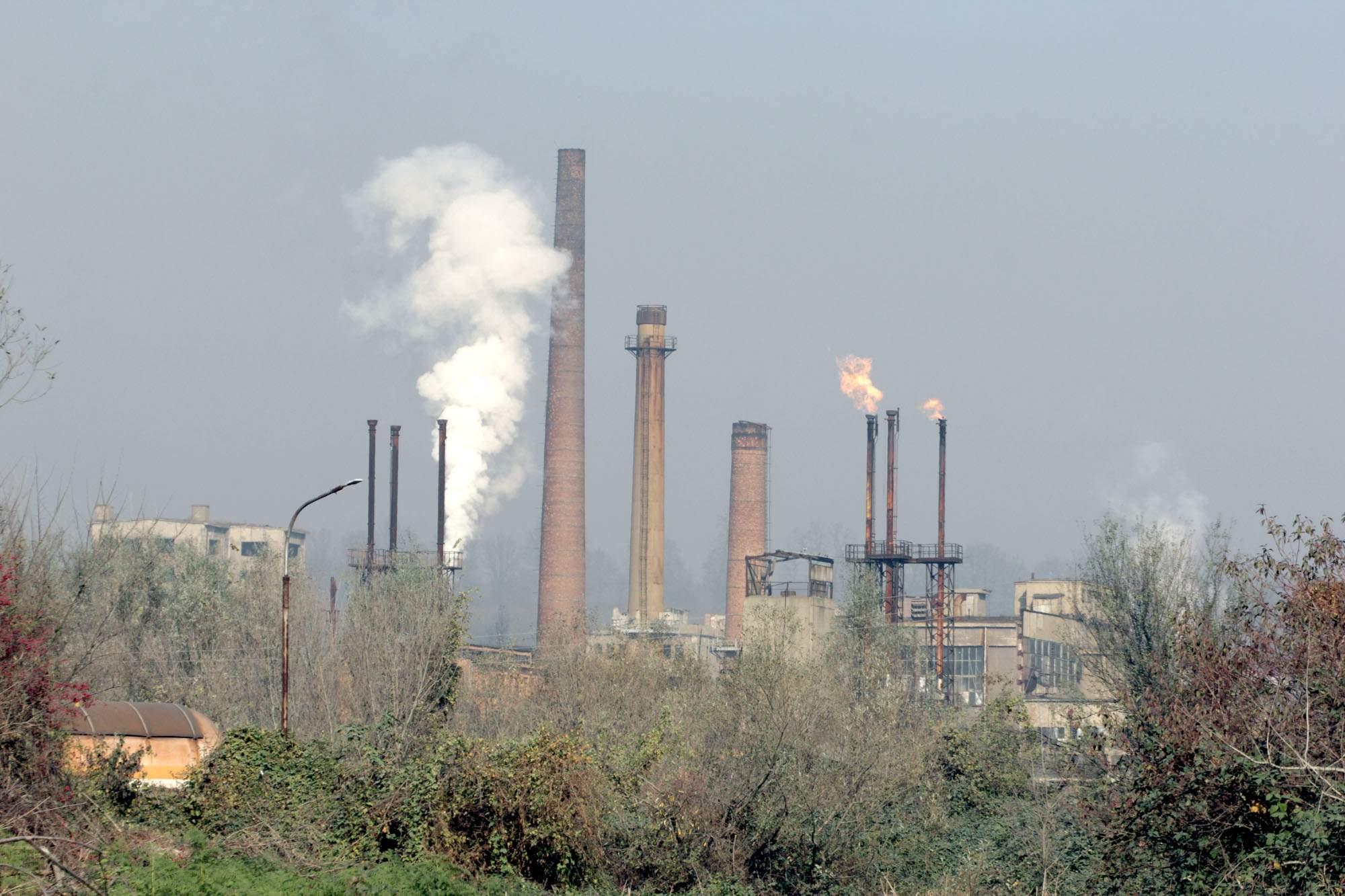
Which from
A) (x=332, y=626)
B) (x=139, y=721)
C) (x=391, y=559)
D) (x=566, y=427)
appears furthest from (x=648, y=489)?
(x=139, y=721)

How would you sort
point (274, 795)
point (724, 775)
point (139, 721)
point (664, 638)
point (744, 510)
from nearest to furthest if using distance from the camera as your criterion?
point (724, 775), point (274, 795), point (139, 721), point (664, 638), point (744, 510)

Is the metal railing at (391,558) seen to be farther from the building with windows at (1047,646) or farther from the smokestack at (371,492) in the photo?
the building with windows at (1047,646)

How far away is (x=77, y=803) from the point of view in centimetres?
1959

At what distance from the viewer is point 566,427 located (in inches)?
2771

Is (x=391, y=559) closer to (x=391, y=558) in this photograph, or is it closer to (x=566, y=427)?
(x=391, y=558)

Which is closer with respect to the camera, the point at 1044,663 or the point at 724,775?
the point at 724,775

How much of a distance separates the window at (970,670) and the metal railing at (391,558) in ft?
83.6

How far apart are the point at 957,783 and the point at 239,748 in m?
18.6

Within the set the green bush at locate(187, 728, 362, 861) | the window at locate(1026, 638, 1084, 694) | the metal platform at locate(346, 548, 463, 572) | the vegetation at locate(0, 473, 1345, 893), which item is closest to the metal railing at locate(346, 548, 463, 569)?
the metal platform at locate(346, 548, 463, 572)

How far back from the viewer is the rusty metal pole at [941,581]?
197 ft

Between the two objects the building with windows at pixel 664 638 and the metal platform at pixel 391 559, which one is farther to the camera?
the metal platform at pixel 391 559

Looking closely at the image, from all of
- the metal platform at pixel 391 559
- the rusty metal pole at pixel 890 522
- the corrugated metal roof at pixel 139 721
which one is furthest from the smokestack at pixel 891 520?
the corrugated metal roof at pixel 139 721

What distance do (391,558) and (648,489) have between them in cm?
1610

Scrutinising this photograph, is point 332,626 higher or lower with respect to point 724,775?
higher
